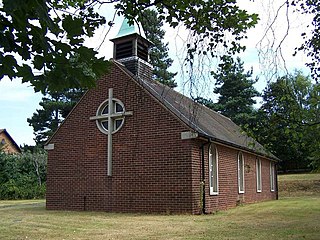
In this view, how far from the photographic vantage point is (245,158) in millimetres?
20266

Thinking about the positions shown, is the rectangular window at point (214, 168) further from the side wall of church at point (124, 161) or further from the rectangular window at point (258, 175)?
the rectangular window at point (258, 175)

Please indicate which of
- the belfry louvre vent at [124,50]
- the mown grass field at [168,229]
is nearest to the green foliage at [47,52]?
the mown grass field at [168,229]

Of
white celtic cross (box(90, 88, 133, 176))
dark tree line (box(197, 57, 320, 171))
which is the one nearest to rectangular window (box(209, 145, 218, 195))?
white celtic cross (box(90, 88, 133, 176))

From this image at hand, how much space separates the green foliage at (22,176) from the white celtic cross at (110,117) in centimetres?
1303

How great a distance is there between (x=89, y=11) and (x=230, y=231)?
6.36m

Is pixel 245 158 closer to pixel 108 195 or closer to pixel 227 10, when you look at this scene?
pixel 108 195

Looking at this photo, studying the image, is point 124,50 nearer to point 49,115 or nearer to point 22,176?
point 22,176

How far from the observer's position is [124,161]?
51.6ft

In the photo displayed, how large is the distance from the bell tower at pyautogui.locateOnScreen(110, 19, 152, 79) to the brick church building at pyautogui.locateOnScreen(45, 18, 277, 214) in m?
0.04

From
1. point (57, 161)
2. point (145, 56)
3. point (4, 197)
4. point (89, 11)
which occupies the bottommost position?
point (4, 197)

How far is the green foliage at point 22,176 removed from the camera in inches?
1058

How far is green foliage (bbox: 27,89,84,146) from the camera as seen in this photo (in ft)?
142

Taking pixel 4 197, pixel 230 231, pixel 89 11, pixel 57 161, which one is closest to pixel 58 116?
pixel 4 197

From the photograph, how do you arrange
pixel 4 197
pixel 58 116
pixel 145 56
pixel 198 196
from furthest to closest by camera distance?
pixel 58 116 < pixel 4 197 < pixel 145 56 < pixel 198 196
